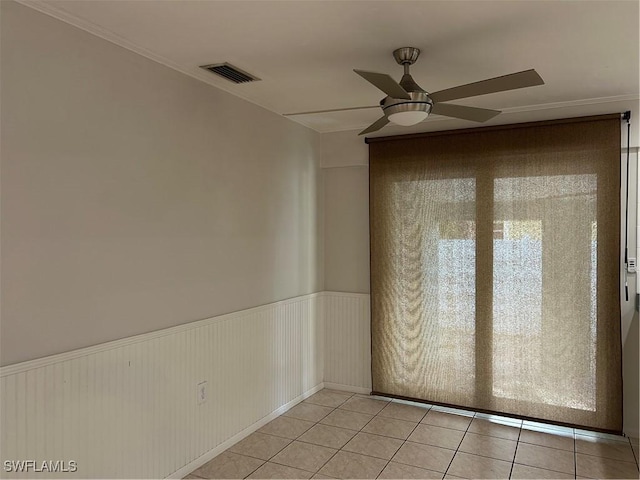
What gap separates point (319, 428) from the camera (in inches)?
143

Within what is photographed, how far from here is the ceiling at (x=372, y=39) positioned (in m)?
2.11

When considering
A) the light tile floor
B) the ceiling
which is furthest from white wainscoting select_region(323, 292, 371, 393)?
the ceiling

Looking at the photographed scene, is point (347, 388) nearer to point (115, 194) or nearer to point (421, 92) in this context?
point (115, 194)

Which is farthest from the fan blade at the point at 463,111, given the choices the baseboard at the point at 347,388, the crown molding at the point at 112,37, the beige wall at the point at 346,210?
the baseboard at the point at 347,388

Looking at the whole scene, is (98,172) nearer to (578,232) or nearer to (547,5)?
(547,5)

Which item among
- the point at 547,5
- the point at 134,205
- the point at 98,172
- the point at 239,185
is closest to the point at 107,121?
the point at 98,172

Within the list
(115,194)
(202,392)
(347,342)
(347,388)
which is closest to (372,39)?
(115,194)

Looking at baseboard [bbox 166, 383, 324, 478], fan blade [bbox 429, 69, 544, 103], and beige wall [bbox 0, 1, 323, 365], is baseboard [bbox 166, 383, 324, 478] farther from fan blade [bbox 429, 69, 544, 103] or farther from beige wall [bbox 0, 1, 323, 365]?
fan blade [bbox 429, 69, 544, 103]

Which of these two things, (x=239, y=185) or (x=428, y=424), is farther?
(x=428, y=424)

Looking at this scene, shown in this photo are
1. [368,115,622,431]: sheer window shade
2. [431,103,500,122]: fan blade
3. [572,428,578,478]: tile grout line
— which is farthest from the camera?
[368,115,622,431]: sheer window shade

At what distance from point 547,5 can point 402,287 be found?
2559 mm

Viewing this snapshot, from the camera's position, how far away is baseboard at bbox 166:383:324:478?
9.61ft

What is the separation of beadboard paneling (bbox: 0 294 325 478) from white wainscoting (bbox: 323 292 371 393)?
508 millimetres

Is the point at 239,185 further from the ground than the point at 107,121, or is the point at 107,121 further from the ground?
the point at 107,121
